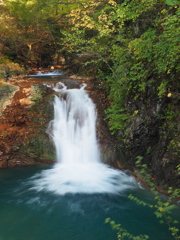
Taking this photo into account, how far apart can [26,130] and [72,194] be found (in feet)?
13.1

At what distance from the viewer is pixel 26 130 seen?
8.69 meters

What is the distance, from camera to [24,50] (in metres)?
16.1

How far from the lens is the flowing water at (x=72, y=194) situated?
4344mm

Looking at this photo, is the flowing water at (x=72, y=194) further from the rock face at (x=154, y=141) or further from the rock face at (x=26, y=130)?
the rock face at (x=154, y=141)

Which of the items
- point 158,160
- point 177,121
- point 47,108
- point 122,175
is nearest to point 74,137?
point 47,108

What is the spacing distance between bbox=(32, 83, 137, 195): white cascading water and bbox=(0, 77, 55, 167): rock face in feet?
1.22

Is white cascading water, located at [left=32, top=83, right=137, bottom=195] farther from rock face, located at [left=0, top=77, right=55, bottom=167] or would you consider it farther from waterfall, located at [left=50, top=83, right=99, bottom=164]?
rock face, located at [left=0, top=77, right=55, bottom=167]

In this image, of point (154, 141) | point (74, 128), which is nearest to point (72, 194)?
point (154, 141)

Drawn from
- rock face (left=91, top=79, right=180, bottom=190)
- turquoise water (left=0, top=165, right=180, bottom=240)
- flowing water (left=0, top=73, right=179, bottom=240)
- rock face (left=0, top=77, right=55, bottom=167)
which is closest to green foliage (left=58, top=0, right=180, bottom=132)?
rock face (left=91, top=79, right=180, bottom=190)

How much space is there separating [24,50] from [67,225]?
1480cm

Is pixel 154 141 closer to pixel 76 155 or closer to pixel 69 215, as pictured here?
pixel 69 215

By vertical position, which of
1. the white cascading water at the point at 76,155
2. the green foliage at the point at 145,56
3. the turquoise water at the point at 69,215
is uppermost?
the green foliage at the point at 145,56

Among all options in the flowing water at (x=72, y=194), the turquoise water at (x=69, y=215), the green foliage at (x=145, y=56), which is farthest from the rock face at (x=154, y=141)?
the turquoise water at (x=69, y=215)

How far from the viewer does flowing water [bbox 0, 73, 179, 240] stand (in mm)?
4344
